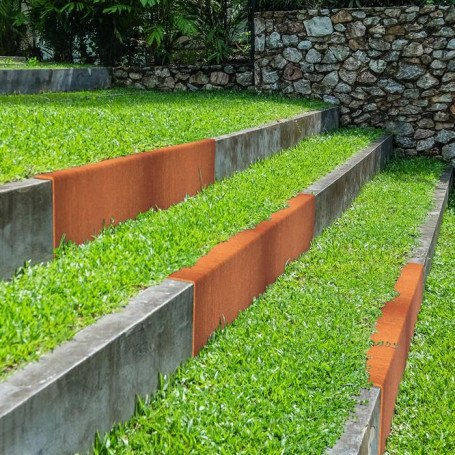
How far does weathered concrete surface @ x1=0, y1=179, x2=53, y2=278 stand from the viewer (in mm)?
2377

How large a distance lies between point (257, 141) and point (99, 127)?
4.75 feet

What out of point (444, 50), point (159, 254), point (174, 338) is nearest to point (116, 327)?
point (174, 338)

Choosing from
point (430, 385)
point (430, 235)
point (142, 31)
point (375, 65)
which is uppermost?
point (142, 31)

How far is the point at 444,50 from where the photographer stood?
7938mm

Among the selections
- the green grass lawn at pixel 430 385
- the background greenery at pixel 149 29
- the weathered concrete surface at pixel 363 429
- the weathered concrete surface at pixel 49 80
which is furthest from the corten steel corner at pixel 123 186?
the background greenery at pixel 149 29

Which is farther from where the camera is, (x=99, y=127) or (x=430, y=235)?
(x=430, y=235)

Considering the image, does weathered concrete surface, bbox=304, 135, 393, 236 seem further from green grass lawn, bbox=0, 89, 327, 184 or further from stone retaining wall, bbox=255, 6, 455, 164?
Result: stone retaining wall, bbox=255, 6, 455, 164

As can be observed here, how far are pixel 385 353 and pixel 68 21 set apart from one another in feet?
24.2

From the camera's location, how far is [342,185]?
5020mm

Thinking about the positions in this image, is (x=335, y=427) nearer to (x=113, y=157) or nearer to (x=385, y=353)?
(x=385, y=353)

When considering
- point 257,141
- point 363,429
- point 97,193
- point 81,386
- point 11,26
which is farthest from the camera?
point 11,26

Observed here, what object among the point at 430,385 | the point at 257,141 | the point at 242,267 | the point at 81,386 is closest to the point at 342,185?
the point at 257,141

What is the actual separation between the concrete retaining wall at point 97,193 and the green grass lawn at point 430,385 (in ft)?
5.03

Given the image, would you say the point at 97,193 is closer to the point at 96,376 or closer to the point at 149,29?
the point at 96,376
